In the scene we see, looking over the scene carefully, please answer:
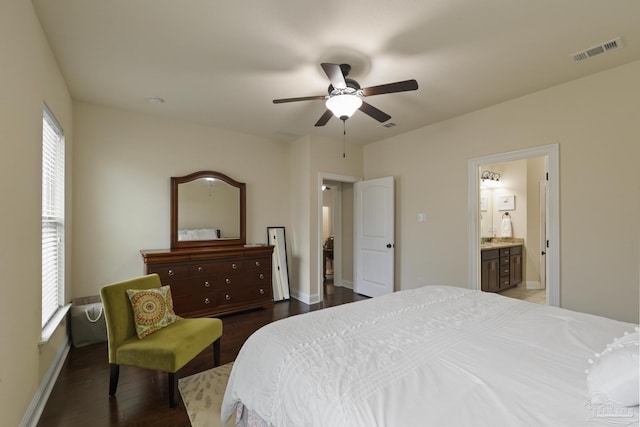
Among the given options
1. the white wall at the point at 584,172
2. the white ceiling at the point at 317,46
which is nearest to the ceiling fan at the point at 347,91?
the white ceiling at the point at 317,46

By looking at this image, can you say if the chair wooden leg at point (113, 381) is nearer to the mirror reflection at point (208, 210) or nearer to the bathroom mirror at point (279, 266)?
the mirror reflection at point (208, 210)

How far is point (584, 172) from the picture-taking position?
2.82 metres

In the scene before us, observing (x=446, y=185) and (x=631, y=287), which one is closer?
(x=631, y=287)

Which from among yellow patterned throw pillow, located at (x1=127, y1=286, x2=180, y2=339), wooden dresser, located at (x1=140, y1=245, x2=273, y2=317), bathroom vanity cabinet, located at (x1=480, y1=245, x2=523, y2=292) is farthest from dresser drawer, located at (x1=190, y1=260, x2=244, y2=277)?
bathroom vanity cabinet, located at (x1=480, y1=245, x2=523, y2=292)

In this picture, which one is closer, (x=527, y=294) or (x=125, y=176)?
(x=125, y=176)

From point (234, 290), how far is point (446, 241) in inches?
117

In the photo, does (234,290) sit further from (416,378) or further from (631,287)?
(631,287)

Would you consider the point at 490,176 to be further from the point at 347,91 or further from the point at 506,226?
the point at 347,91

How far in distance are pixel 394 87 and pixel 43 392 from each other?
3.44 m

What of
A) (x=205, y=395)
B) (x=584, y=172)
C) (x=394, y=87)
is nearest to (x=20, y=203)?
(x=205, y=395)

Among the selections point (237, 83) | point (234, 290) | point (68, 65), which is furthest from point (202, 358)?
point (68, 65)

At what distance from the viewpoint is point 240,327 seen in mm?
3494

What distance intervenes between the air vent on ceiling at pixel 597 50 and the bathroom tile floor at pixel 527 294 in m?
3.54

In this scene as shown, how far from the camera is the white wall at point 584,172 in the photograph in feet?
8.43
